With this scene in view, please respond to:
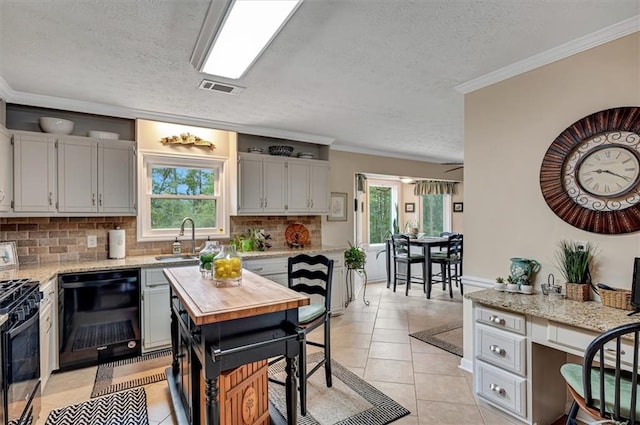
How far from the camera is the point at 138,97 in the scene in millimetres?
3109

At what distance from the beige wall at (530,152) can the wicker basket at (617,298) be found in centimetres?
13

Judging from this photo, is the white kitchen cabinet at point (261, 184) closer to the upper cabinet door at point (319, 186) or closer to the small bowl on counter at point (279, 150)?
the small bowl on counter at point (279, 150)

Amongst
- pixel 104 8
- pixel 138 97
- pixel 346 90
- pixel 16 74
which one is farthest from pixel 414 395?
pixel 16 74

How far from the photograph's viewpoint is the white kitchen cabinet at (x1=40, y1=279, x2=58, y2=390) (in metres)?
2.56

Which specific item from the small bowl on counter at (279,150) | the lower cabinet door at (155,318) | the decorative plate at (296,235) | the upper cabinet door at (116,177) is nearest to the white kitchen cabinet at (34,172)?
the upper cabinet door at (116,177)

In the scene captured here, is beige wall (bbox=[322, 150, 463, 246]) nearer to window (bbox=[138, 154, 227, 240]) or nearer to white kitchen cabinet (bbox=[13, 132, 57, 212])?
window (bbox=[138, 154, 227, 240])

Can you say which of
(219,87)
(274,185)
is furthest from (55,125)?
(274,185)

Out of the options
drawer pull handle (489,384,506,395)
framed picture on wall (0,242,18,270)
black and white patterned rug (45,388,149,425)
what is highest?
framed picture on wall (0,242,18,270)

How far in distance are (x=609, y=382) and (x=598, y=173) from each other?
49.1 inches

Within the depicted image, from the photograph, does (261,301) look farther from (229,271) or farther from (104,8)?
(104,8)

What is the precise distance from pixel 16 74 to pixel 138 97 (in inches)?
33.1

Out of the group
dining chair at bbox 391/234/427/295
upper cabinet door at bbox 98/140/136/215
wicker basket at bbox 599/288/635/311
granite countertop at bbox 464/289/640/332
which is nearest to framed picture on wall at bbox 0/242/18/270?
upper cabinet door at bbox 98/140/136/215

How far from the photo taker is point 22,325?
1.97 meters

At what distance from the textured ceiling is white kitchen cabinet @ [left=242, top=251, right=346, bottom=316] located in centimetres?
170
